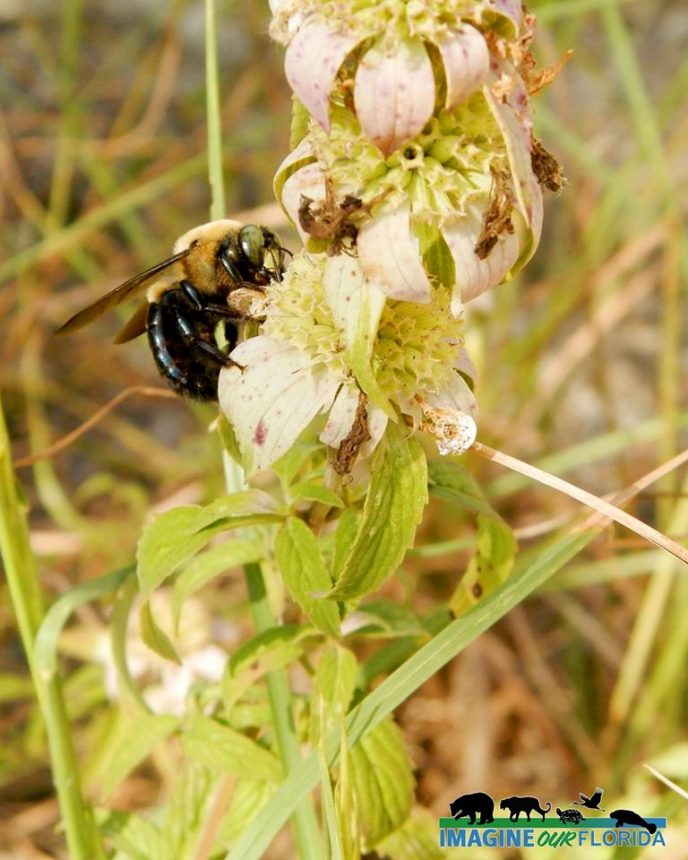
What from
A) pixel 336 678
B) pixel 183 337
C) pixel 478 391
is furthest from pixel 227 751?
pixel 478 391

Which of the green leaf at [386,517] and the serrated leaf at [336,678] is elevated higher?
the green leaf at [386,517]

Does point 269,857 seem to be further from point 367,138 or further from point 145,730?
point 367,138

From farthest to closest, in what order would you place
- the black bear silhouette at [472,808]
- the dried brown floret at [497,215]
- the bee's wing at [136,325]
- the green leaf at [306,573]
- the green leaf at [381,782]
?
the bee's wing at [136,325]
the black bear silhouette at [472,808]
the green leaf at [381,782]
the green leaf at [306,573]
the dried brown floret at [497,215]

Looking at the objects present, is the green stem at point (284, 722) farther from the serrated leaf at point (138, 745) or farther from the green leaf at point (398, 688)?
the serrated leaf at point (138, 745)

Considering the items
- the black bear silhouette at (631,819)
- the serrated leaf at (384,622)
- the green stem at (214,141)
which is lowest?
the black bear silhouette at (631,819)

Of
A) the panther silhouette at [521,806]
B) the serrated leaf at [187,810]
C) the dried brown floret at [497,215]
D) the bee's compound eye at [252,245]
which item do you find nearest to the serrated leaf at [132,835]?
the serrated leaf at [187,810]

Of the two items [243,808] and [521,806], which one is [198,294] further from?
[521,806]
